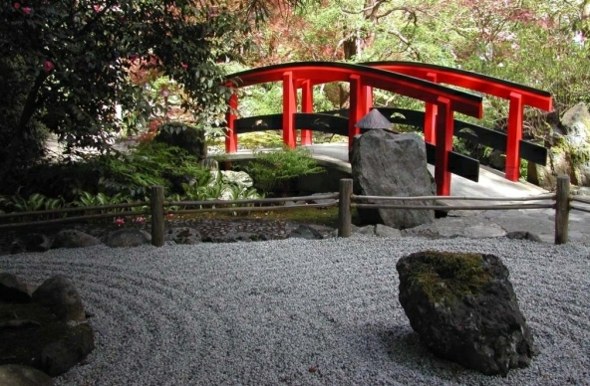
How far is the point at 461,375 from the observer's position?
296 centimetres

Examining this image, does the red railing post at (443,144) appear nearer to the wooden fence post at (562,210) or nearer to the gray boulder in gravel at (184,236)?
the wooden fence post at (562,210)

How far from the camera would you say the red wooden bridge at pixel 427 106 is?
22.4 feet

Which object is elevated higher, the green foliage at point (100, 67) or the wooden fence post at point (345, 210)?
the green foliage at point (100, 67)

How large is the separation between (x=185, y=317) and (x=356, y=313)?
98cm

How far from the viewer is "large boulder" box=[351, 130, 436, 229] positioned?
6.24 metres

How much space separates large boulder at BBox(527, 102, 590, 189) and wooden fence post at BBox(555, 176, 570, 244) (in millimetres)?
3597

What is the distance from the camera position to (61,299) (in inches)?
145

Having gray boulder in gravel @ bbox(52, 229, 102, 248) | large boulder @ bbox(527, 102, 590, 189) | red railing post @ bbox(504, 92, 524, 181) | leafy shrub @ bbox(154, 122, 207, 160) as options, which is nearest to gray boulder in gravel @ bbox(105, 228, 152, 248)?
gray boulder in gravel @ bbox(52, 229, 102, 248)

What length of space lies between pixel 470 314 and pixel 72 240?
371 cm

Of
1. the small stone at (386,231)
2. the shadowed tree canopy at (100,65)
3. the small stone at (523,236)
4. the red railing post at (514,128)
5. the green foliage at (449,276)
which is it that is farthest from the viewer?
the red railing post at (514,128)

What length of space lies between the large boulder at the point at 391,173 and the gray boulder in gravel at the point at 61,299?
3242 millimetres

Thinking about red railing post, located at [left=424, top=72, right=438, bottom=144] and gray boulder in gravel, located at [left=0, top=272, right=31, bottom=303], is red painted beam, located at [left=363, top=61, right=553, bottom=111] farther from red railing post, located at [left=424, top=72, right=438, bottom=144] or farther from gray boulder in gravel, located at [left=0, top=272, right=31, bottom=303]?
gray boulder in gravel, located at [left=0, top=272, right=31, bottom=303]

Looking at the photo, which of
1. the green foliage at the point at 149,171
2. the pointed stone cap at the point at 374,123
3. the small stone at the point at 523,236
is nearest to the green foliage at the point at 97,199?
the green foliage at the point at 149,171

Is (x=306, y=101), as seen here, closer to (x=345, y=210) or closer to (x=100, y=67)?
(x=100, y=67)
